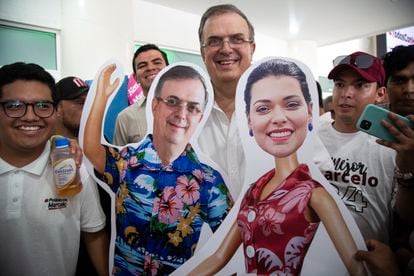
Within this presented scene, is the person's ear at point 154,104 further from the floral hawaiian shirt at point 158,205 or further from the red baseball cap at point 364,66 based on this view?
the red baseball cap at point 364,66

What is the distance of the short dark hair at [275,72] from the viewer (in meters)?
0.93

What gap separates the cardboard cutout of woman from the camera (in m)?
0.92

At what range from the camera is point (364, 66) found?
937mm

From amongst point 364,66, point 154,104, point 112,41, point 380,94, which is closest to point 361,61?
point 364,66

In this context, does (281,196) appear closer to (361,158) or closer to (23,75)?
(361,158)

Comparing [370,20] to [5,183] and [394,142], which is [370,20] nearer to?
[394,142]

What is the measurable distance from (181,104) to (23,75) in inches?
23.5

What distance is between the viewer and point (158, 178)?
3.33ft

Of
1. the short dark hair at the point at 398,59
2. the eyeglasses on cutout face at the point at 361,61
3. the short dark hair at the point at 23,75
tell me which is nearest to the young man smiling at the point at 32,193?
the short dark hair at the point at 23,75

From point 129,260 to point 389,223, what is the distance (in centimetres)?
99

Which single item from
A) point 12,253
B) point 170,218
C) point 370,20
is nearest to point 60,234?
point 12,253

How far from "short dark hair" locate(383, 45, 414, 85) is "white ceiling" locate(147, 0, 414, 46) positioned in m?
0.31

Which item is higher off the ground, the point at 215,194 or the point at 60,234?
the point at 215,194

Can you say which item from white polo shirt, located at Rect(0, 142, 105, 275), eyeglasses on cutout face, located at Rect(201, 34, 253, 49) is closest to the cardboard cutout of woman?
eyeglasses on cutout face, located at Rect(201, 34, 253, 49)
